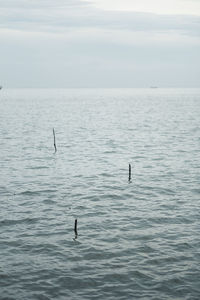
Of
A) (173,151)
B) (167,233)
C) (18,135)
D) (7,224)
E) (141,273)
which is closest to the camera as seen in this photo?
(141,273)

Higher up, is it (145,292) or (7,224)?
(145,292)

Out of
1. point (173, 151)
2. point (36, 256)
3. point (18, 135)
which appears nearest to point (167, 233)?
point (36, 256)

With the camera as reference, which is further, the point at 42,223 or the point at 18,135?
the point at 18,135

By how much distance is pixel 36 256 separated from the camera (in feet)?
66.9

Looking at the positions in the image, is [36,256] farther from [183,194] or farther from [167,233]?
[183,194]

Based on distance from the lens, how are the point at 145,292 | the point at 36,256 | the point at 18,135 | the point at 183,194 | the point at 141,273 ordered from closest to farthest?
the point at 145,292, the point at 141,273, the point at 36,256, the point at 183,194, the point at 18,135

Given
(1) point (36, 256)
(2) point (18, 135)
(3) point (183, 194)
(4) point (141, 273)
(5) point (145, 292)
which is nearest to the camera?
(5) point (145, 292)

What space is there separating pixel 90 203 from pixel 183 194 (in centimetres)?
860

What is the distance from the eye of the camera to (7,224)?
25078mm

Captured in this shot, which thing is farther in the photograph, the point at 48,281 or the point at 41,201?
the point at 41,201

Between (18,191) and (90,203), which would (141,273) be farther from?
(18,191)

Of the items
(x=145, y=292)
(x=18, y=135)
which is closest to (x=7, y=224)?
(x=145, y=292)

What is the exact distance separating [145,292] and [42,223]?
10.6 metres

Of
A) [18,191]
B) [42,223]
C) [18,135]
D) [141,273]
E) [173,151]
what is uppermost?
[141,273]
